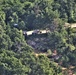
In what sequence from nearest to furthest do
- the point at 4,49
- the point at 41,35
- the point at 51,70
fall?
the point at 51,70
the point at 4,49
the point at 41,35

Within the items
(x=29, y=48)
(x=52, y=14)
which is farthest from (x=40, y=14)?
(x=29, y=48)

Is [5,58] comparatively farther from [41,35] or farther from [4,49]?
[41,35]

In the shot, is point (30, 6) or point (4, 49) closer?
point (4, 49)

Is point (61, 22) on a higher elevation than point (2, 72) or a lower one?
higher

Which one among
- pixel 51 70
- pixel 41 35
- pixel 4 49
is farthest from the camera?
pixel 41 35

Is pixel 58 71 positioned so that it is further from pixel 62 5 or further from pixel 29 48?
pixel 62 5

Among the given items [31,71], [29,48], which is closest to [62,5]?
[29,48]
